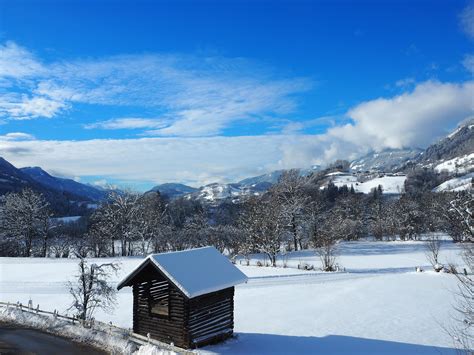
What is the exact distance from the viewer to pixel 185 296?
2108 centimetres

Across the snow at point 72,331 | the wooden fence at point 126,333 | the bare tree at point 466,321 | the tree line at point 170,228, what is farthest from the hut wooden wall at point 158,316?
the tree line at point 170,228

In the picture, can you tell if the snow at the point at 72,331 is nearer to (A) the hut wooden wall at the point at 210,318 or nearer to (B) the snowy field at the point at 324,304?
(A) the hut wooden wall at the point at 210,318

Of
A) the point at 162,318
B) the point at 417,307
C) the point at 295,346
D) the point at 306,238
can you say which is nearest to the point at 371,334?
the point at 295,346

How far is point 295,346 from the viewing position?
23.7 m

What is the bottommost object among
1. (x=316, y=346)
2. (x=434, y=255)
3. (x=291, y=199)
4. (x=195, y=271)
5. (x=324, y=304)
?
(x=316, y=346)

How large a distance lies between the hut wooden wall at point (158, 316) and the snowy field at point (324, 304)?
1961mm

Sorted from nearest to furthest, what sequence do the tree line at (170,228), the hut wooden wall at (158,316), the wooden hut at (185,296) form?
the wooden hut at (185,296) → the hut wooden wall at (158,316) → the tree line at (170,228)

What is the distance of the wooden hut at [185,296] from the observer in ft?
70.9

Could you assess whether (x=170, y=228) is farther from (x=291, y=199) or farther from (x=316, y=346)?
(x=316, y=346)

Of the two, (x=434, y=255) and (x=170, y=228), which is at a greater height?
(x=170, y=228)

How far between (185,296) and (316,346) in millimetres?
8318

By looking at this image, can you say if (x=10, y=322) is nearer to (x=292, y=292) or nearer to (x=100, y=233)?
(x=292, y=292)

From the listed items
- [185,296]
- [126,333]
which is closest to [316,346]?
[185,296]

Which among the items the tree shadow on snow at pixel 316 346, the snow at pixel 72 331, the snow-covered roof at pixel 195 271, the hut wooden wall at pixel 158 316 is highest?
the snow-covered roof at pixel 195 271
